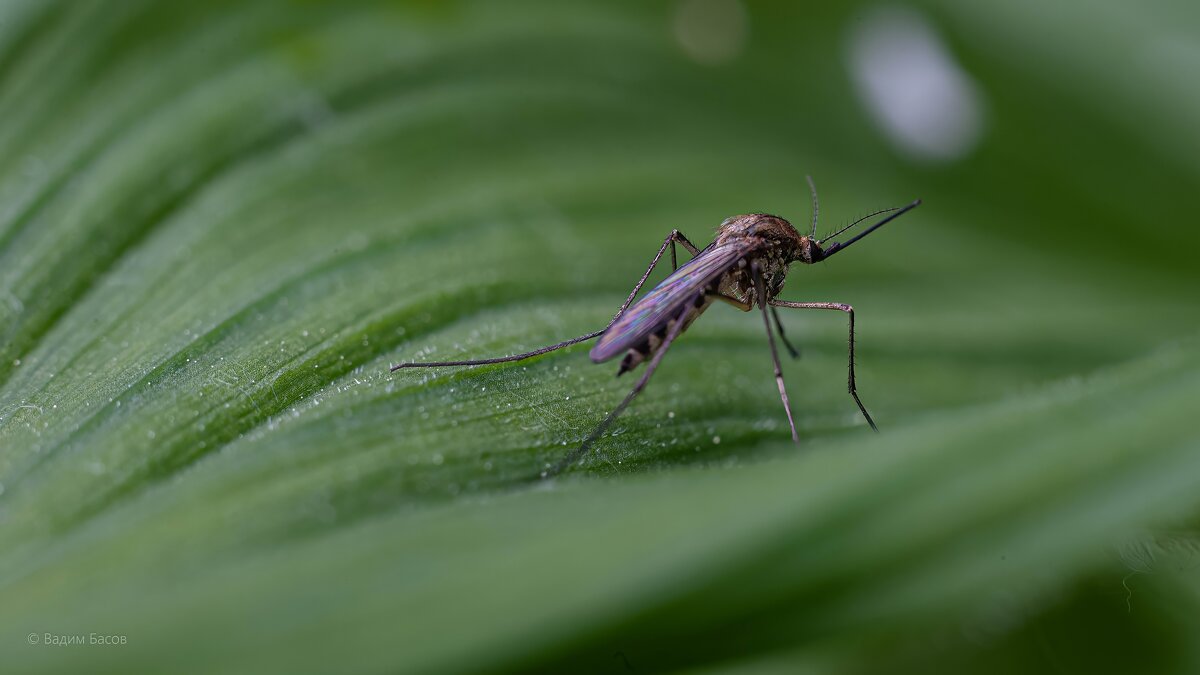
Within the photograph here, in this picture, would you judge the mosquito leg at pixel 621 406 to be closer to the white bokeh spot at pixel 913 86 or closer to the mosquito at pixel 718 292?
the mosquito at pixel 718 292

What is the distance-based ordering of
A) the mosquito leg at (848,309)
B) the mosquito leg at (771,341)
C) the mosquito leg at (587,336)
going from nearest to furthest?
the mosquito leg at (587,336)
the mosquito leg at (771,341)
the mosquito leg at (848,309)

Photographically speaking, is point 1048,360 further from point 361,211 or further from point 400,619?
point 400,619

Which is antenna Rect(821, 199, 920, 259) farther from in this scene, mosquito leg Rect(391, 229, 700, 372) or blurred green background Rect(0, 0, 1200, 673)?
mosquito leg Rect(391, 229, 700, 372)

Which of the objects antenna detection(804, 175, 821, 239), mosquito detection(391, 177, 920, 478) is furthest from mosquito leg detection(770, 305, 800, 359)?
antenna detection(804, 175, 821, 239)

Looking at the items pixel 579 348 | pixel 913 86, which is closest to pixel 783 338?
pixel 579 348

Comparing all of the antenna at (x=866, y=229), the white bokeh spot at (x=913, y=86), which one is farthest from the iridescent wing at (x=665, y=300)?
the white bokeh spot at (x=913, y=86)
